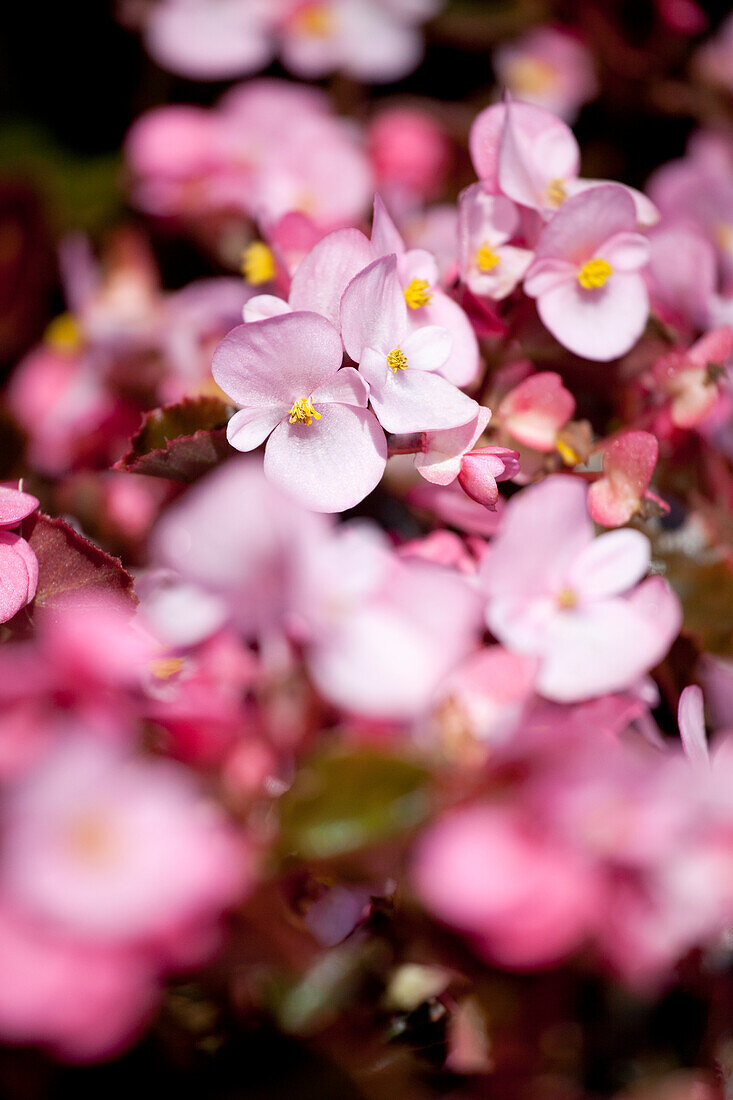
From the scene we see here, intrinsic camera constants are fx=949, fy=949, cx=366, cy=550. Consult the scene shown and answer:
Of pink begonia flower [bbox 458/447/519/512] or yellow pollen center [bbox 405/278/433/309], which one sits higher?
yellow pollen center [bbox 405/278/433/309]

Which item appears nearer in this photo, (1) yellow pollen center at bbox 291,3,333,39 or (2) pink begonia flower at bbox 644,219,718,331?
(2) pink begonia flower at bbox 644,219,718,331

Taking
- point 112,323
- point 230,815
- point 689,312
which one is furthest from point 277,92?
point 230,815

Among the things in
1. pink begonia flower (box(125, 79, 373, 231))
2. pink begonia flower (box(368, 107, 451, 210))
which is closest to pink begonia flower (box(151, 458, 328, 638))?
pink begonia flower (box(125, 79, 373, 231))

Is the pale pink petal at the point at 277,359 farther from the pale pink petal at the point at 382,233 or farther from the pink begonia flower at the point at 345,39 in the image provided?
the pink begonia flower at the point at 345,39

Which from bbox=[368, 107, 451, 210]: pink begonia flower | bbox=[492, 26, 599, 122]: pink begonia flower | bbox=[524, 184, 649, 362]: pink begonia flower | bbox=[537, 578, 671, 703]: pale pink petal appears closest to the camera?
bbox=[537, 578, 671, 703]: pale pink petal

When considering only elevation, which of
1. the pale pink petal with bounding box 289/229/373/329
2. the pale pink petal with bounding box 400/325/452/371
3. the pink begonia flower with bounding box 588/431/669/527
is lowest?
the pink begonia flower with bounding box 588/431/669/527

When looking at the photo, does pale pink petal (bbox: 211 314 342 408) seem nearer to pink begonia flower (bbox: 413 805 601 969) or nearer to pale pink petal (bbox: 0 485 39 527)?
pale pink petal (bbox: 0 485 39 527)
